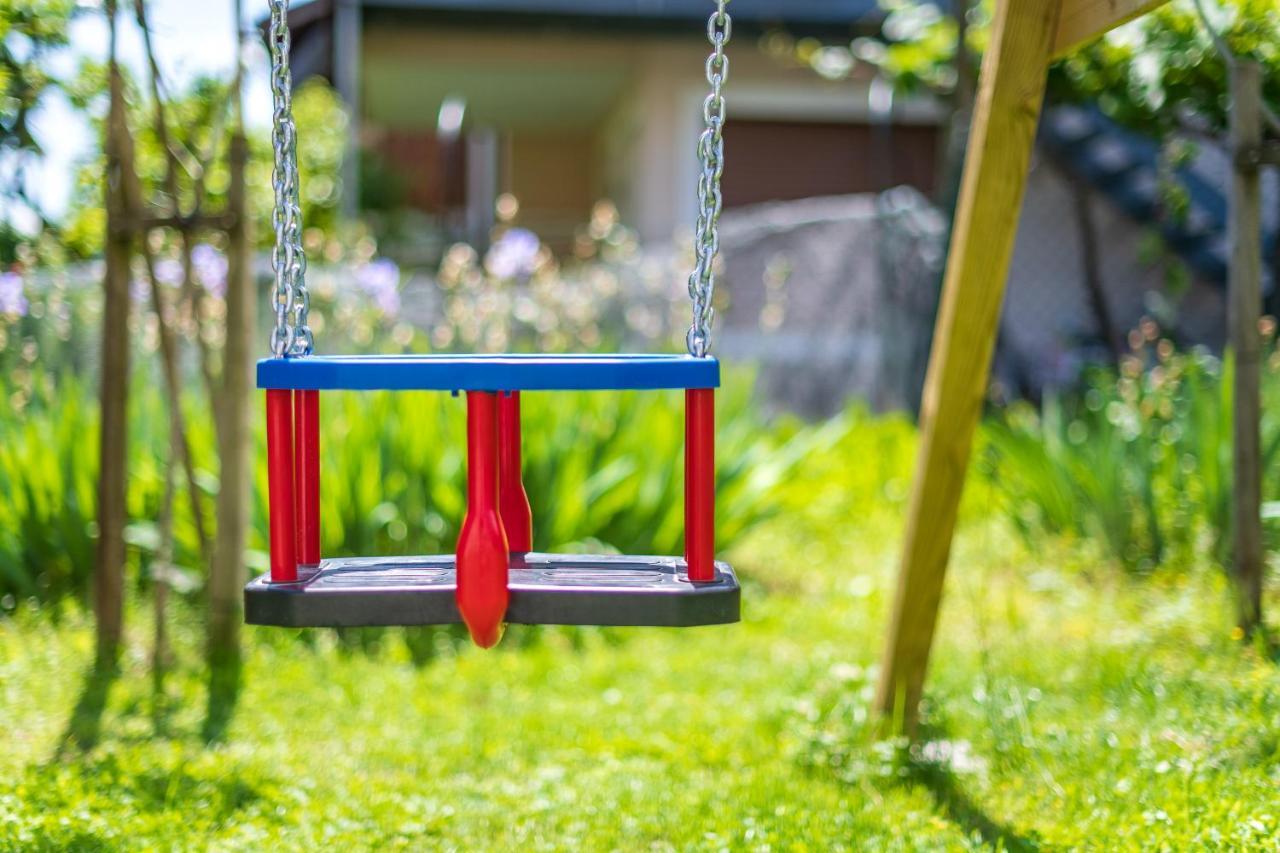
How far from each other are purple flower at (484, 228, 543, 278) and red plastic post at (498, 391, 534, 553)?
10.9ft

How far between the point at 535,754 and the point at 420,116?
15651 mm

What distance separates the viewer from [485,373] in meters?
1.90

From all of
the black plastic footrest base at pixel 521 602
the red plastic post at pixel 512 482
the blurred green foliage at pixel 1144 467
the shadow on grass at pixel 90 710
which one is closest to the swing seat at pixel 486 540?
the black plastic footrest base at pixel 521 602

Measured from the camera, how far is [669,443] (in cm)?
518

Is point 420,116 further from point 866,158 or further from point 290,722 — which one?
point 290,722

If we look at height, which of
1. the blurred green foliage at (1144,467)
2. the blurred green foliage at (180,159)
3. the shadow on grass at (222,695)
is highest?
the blurred green foliage at (180,159)

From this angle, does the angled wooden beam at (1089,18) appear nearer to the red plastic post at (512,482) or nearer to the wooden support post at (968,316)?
the wooden support post at (968,316)

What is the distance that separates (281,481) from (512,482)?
51cm

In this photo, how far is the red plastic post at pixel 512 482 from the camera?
91.4 inches

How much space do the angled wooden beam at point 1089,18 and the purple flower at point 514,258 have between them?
323 cm

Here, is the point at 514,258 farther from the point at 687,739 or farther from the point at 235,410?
the point at 687,739

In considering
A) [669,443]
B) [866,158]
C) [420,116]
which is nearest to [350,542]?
[669,443]

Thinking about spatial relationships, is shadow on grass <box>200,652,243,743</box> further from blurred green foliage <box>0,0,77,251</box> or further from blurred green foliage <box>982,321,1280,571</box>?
blurred green foliage <box>982,321,1280,571</box>

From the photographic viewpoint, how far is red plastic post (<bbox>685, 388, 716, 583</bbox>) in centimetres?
199
